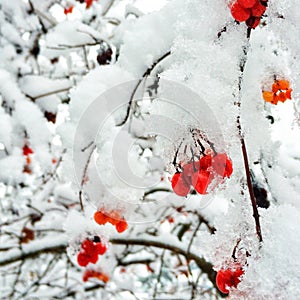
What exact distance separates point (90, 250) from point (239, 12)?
38.1 inches

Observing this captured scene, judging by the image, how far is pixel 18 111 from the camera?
2.03 m

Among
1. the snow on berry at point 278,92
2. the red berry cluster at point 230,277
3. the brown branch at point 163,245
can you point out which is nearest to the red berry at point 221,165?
the red berry cluster at point 230,277

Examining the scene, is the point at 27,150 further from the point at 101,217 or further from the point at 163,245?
the point at 101,217

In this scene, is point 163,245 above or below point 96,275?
below

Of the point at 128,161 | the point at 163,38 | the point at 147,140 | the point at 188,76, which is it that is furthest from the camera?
the point at 147,140

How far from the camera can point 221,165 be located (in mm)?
768

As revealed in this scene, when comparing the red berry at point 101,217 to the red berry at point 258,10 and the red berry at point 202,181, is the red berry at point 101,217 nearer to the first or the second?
the red berry at point 202,181

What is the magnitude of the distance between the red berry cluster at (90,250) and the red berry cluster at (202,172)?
64 cm

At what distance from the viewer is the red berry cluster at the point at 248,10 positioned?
2.17ft

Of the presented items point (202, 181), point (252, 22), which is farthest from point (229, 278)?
point (252, 22)

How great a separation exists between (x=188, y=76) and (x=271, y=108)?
630 mm

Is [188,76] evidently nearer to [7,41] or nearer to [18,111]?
[18,111]

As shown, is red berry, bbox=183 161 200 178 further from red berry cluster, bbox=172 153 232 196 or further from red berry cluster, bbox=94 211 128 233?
red berry cluster, bbox=94 211 128 233

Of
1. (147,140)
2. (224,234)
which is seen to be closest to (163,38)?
(224,234)
